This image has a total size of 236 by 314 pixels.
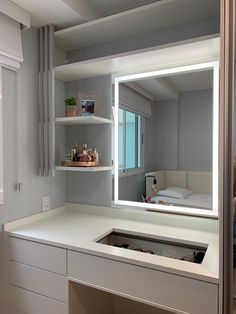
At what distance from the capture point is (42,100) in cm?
186

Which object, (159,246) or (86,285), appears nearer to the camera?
(86,285)

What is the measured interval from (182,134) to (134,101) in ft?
1.57

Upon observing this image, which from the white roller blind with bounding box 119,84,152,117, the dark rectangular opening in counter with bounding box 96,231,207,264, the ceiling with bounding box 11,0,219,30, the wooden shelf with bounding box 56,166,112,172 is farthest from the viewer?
the white roller blind with bounding box 119,84,152,117

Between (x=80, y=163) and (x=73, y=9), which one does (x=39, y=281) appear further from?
(x=73, y=9)

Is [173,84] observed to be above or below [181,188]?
above

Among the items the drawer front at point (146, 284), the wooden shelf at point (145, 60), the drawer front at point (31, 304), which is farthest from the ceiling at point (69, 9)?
the drawer front at point (31, 304)

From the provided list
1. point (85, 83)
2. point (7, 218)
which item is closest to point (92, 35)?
point (85, 83)

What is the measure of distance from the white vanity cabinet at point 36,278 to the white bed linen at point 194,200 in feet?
2.73

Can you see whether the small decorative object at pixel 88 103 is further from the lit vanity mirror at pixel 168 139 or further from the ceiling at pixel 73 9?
Result: the ceiling at pixel 73 9

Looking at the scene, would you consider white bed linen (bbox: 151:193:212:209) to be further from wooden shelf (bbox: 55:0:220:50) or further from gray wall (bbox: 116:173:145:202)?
wooden shelf (bbox: 55:0:220:50)

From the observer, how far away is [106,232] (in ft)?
5.31

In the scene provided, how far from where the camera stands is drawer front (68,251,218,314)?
1.10m

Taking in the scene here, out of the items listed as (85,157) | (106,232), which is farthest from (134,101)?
(106,232)

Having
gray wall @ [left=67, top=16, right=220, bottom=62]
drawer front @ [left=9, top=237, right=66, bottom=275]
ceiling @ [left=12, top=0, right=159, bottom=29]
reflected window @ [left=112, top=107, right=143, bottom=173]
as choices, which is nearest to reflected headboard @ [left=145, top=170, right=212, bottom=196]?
reflected window @ [left=112, top=107, right=143, bottom=173]
